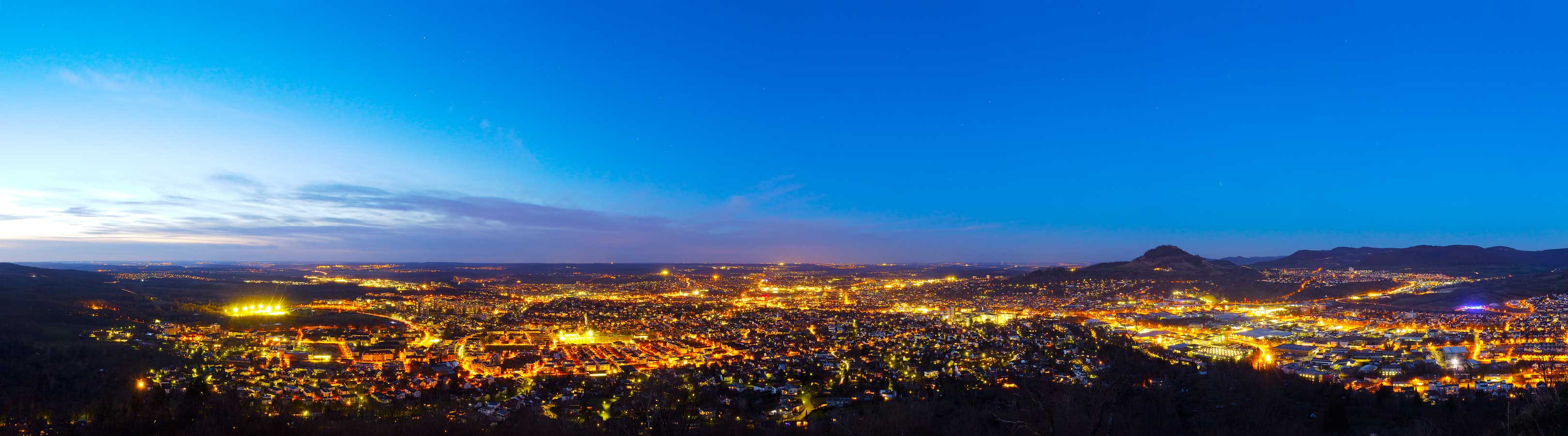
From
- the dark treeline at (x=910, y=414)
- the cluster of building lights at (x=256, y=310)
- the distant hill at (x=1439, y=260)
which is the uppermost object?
the distant hill at (x=1439, y=260)

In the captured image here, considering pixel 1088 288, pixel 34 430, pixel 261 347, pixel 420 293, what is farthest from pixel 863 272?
pixel 34 430

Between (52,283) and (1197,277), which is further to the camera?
(1197,277)

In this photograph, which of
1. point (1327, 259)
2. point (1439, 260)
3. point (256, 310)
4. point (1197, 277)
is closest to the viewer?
point (256, 310)

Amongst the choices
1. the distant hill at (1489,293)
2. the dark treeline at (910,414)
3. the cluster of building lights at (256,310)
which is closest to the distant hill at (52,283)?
the cluster of building lights at (256,310)

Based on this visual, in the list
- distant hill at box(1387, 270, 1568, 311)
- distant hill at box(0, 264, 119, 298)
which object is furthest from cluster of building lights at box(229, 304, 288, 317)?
distant hill at box(1387, 270, 1568, 311)

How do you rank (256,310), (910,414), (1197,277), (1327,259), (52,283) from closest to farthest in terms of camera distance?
(910,414) → (256,310) → (52,283) → (1197,277) → (1327,259)

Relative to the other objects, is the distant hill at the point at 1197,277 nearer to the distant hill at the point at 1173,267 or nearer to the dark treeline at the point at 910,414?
the distant hill at the point at 1173,267

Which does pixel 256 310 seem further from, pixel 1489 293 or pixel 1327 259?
pixel 1327 259

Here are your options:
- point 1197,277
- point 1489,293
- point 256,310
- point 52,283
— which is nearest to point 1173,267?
point 1197,277

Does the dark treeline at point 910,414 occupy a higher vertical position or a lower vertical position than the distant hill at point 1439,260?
lower

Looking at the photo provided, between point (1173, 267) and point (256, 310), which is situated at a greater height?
point (1173, 267)
